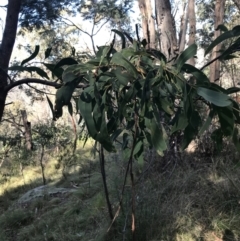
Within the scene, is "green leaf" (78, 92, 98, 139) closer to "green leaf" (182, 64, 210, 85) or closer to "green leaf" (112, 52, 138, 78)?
"green leaf" (112, 52, 138, 78)

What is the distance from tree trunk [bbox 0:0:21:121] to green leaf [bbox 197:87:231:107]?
85 cm

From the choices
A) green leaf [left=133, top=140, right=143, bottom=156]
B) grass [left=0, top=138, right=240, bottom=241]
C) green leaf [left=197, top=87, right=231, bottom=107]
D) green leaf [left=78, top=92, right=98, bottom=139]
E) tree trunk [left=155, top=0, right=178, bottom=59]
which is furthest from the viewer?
tree trunk [left=155, top=0, right=178, bottom=59]

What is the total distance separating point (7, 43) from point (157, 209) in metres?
2.45

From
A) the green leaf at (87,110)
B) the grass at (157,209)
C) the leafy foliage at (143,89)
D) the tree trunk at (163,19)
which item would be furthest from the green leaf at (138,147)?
the tree trunk at (163,19)

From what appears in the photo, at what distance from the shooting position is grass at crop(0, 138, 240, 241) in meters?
3.57

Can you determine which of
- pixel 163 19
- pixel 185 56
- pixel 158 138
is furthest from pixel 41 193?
pixel 185 56

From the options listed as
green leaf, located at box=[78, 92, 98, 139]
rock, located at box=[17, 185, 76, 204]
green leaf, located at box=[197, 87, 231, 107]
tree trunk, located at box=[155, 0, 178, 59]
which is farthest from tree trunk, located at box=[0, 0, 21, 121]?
rock, located at box=[17, 185, 76, 204]

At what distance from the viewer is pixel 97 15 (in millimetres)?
14047

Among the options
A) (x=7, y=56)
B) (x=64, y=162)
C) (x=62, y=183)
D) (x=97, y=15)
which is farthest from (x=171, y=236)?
(x=97, y=15)

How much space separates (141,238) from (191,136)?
2742 mm

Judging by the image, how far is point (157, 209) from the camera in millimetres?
3859

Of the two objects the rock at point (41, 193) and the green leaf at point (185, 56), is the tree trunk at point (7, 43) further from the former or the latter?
the rock at point (41, 193)

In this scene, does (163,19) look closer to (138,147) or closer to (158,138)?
(138,147)

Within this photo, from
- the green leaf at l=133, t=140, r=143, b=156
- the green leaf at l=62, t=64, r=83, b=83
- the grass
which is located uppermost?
the green leaf at l=62, t=64, r=83, b=83
